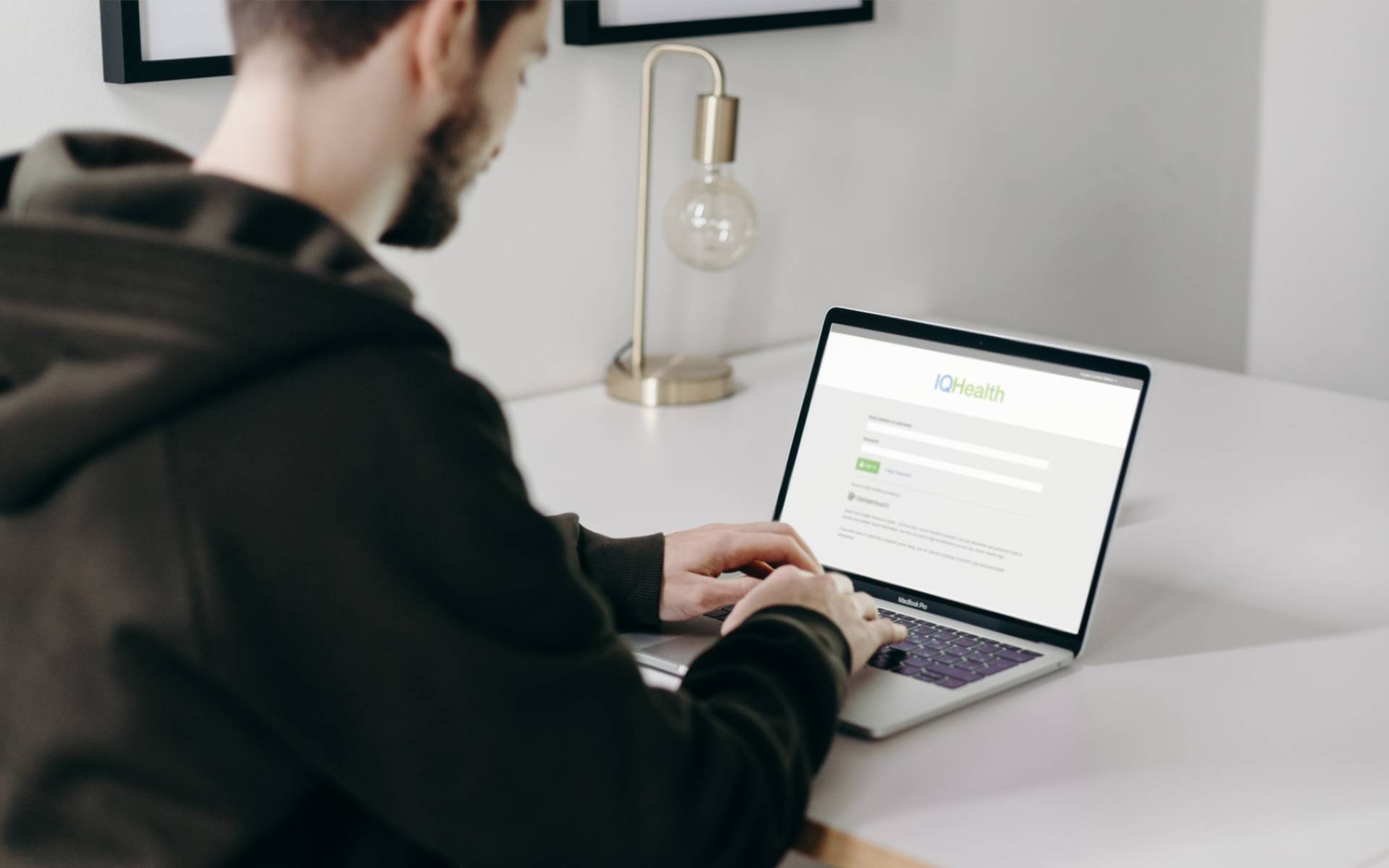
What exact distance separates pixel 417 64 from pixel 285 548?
0.84 ft

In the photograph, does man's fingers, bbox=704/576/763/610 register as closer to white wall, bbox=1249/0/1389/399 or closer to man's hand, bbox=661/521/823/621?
man's hand, bbox=661/521/823/621

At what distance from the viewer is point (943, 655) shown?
107 cm

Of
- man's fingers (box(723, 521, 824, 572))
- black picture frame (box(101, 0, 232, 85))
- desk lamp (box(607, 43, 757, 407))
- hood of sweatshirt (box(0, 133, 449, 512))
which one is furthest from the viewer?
desk lamp (box(607, 43, 757, 407))

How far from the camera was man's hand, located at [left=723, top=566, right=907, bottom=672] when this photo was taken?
0.95 metres

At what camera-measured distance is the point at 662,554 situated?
3.74ft

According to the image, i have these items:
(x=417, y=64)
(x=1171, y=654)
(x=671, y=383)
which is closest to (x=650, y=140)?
(x=671, y=383)

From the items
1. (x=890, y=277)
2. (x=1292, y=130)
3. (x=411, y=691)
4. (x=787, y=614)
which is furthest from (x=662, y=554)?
(x=1292, y=130)

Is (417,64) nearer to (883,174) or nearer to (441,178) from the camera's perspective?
(441,178)

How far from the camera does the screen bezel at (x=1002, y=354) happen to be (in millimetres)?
1102

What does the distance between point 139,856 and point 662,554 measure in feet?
1.79

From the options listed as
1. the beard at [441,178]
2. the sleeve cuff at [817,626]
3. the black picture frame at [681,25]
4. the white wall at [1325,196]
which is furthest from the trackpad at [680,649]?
the white wall at [1325,196]

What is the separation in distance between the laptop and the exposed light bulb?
0.59 metres

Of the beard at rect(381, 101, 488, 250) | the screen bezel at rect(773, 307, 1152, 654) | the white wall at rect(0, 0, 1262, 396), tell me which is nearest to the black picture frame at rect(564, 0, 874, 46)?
the white wall at rect(0, 0, 1262, 396)

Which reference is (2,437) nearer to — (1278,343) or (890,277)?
(890,277)
